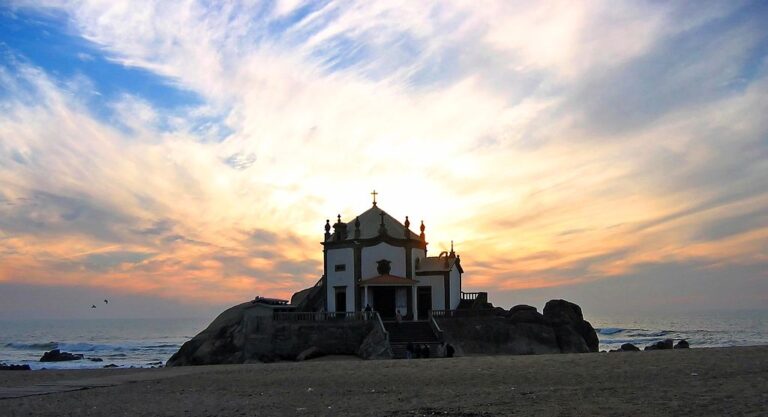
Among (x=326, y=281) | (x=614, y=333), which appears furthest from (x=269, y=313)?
(x=614, y=333)

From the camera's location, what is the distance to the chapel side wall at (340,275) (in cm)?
4878

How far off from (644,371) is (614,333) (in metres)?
98.3

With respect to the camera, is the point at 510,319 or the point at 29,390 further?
the point at 510,319

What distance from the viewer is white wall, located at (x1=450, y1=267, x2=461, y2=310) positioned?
1995 inches

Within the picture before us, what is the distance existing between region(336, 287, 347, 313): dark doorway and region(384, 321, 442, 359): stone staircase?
522cm

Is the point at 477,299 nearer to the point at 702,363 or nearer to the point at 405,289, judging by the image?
the point at 405,289

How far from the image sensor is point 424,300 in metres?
50.1

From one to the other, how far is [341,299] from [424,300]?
5.53 metres

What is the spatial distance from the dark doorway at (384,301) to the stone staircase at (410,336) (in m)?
4.26

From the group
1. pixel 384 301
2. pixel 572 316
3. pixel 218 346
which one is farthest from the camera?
pixel 572 316

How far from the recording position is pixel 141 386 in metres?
24.6

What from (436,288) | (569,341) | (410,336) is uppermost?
(436,288)

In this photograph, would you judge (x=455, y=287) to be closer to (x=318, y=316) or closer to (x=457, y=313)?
(x=457, y=313)

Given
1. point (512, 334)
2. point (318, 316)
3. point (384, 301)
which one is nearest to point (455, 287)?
point (384, 301)
